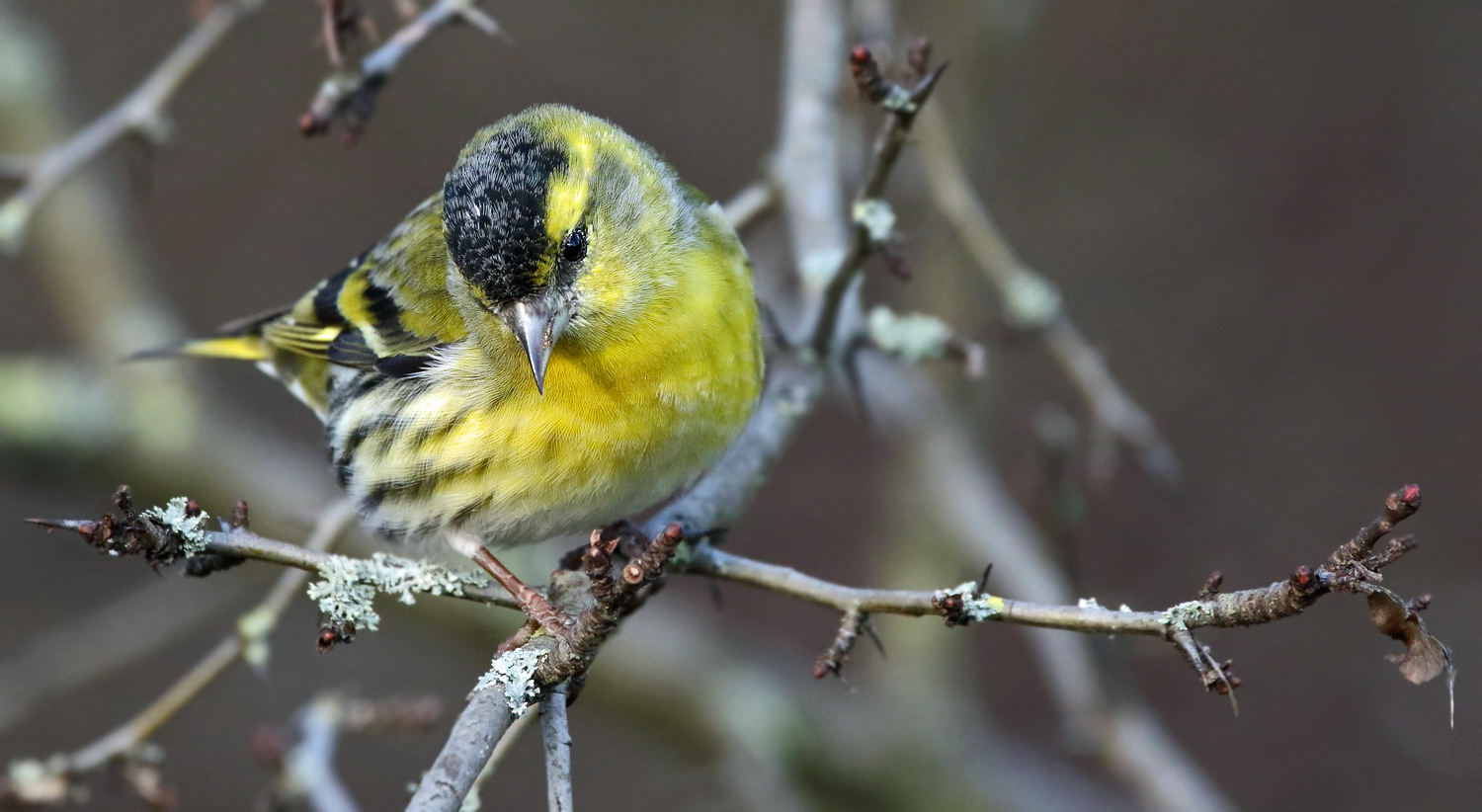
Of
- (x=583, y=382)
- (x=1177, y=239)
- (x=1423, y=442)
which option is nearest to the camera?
(x=583, y=382)

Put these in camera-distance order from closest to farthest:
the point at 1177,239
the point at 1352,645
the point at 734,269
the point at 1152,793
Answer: the point at 734,269, the point at 1152,793, the point at 1352,645, the point at 1177,239

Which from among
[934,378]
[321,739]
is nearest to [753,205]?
[934,378]

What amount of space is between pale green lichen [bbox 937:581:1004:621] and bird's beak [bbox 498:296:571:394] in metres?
0.92

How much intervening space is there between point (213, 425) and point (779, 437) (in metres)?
2.41

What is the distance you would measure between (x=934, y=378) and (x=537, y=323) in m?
2.33

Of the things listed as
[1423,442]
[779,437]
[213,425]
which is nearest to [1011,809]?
[779,437]

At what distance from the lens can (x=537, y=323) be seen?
250 cm

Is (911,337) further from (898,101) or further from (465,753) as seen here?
(465,753)

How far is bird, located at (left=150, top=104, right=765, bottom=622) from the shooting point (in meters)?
2.53

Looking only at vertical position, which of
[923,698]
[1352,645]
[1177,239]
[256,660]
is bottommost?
[256,660]

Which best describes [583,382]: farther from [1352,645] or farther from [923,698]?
[1352,645]

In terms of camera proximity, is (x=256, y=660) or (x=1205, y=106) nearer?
(x=256, y=660)

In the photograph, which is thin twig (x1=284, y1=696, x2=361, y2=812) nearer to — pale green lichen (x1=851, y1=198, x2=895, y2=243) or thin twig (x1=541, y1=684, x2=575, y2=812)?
thin twig (x1=541, y1=684, x2=575, y2=812)

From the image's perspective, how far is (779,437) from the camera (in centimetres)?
297
